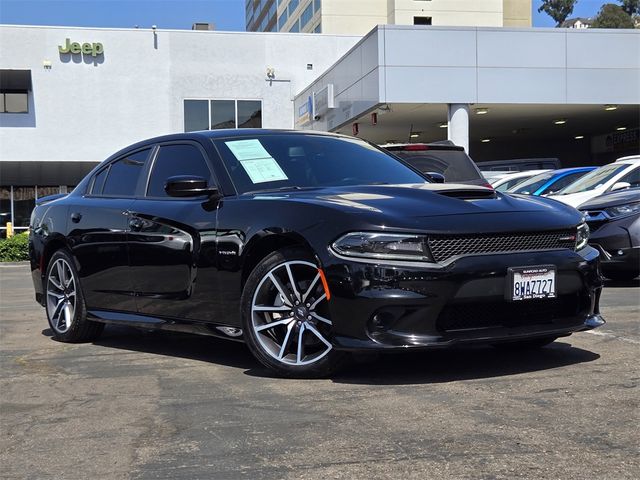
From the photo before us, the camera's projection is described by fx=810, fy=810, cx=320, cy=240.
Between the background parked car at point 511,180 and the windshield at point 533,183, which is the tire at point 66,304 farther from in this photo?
the background parked car at point 511,180

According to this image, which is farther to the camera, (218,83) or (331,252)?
(218,83)

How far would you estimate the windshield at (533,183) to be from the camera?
1352cm

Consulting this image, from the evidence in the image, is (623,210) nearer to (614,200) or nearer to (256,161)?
(614,200)

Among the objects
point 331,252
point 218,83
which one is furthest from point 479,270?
point 218,83

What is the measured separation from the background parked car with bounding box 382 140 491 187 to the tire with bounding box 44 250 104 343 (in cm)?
420

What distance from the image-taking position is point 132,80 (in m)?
33.2

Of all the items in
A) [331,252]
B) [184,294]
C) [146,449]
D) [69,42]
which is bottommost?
[146,449]

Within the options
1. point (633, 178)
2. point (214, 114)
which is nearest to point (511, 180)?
point (633, 178)

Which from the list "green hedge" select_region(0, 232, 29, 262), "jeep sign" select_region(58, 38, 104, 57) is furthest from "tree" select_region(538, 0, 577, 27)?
"green hedge" select_region(0, 232, 29, 262)

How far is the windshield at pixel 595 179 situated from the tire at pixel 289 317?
8.23 m

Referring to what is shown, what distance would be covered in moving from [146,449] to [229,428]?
0.40m

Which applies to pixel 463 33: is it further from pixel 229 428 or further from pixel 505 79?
pixel 229 428

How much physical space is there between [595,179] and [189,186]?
28.0ft

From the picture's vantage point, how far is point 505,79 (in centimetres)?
2159
